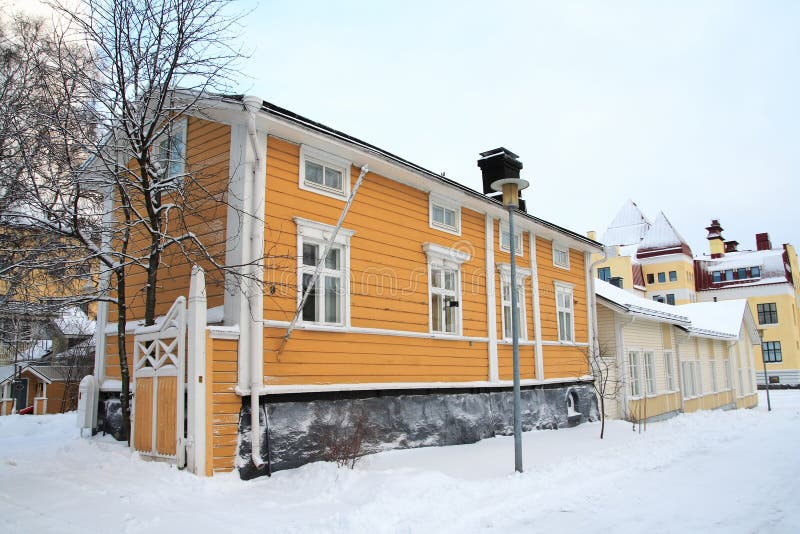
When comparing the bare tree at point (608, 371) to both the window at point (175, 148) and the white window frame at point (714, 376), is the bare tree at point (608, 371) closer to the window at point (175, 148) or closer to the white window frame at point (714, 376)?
the white window frame at point (714, 376)

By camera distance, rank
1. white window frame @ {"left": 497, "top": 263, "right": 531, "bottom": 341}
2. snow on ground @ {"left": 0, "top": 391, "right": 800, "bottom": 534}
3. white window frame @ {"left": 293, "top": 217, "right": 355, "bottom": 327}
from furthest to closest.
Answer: white window frame @ {"left": 497, "top": 263, "right": 531, "bottom": 341}, white window frame @ {"left": 293, "top": 217, "right": 355, "bottom": 327}, snow on ground @ {"left": 0, "top": 391, "right": 800, "bottom": 534}

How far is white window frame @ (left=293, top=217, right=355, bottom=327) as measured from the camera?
10469mm

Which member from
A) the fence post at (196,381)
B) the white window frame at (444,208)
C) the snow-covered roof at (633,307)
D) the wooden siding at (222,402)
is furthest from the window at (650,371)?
the fence post at (196,381)

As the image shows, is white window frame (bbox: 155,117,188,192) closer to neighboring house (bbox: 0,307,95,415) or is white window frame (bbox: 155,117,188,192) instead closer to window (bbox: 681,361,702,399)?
neighboring house (bbox: 0,307,95,415)

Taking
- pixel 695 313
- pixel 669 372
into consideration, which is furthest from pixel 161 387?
pixel 695 313

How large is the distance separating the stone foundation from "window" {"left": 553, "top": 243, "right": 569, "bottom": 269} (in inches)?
156

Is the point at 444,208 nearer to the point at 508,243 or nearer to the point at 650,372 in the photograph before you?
the point at 508,243

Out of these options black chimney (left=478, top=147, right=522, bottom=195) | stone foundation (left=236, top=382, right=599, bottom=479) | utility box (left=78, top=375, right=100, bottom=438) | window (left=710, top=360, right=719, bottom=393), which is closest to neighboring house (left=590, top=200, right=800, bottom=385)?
window (left=710, top=360, right=719, bottom=393)

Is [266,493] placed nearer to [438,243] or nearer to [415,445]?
[415,445]

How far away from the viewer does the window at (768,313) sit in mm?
54806

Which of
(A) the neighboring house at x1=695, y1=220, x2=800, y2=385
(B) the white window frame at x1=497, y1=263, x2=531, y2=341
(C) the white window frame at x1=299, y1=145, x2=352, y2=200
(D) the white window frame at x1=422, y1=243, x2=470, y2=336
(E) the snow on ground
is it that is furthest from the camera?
(A) the neighboring house at x1=695, y1=220, x2=800, y2=385

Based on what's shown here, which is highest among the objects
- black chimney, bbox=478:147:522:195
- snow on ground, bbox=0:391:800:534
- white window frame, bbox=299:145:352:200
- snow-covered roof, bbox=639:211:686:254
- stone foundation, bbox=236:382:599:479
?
snow-covered roof, bbox=639:211:686:254

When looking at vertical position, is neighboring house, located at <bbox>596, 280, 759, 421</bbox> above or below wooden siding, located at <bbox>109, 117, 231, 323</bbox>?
below

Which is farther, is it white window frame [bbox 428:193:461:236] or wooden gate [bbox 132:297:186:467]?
white window frame [bbox 428:193:461:236]
